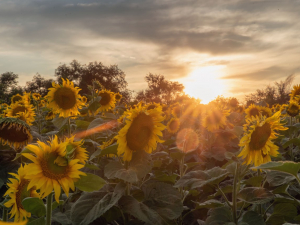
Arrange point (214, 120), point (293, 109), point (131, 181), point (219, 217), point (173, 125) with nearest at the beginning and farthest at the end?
point (131, 181) → point (219, 217) → point (214, 120) → point (293, 109) → point (173, 125)

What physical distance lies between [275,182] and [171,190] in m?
0.67

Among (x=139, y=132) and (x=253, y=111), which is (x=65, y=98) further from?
(x=253, y=111)

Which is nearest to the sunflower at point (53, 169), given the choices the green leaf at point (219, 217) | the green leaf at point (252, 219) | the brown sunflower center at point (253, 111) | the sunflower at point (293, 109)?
the green leaf at point (219, 217)

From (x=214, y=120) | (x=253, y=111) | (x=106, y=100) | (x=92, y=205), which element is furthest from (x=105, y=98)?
(x=92, y=205)

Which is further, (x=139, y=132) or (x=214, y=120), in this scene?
(x=214, y=120)

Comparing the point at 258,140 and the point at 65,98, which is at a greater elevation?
the point at 65,98

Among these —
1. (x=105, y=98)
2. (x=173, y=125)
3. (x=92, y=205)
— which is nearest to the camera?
(x=92, y=205)

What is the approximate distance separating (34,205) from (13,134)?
1410 millimetres

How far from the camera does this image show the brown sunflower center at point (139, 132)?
193 cm

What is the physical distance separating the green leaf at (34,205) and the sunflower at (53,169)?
0.16 ft

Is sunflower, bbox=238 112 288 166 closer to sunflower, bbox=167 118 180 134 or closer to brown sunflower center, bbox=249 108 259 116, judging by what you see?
sunflower, bbox=167 118 180 134

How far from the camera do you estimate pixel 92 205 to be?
167cm

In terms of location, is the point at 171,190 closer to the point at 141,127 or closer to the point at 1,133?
the point at 141,127

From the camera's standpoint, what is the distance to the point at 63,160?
4.55ft
